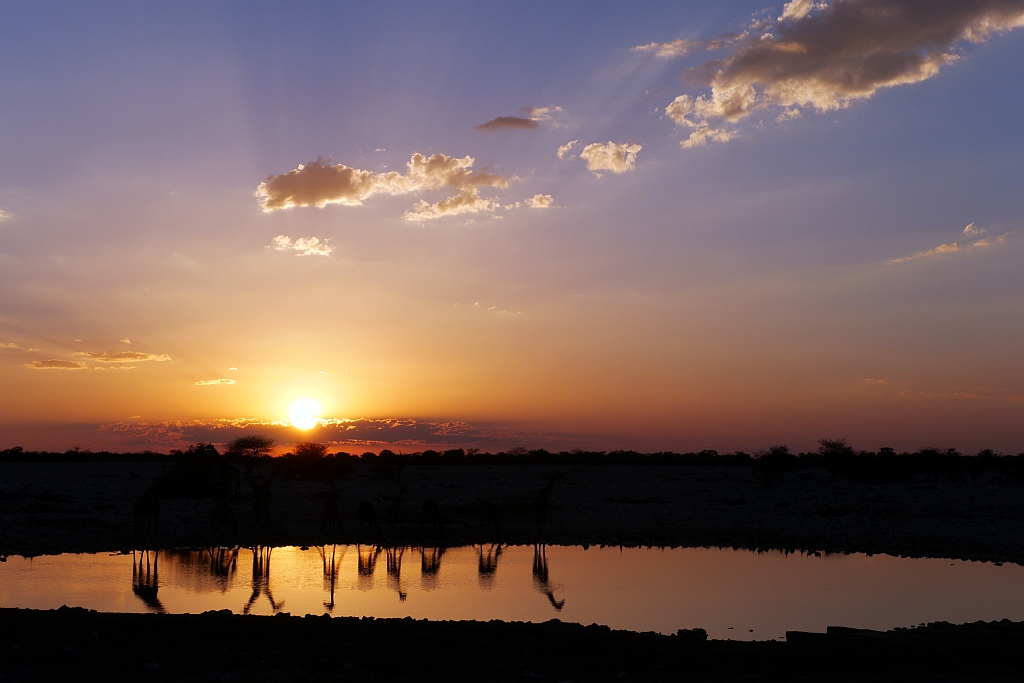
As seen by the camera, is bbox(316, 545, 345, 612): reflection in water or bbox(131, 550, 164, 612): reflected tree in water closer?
bbox(131, 550, 164, 612): reflected tree in water

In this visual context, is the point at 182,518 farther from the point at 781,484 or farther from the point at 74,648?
the point at 781,484

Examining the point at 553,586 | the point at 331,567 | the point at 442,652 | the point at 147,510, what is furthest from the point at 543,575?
the point at 147,510

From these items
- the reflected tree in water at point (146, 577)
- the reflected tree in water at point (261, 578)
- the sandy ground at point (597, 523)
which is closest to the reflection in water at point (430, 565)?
the sandy ground at point (597, 523)

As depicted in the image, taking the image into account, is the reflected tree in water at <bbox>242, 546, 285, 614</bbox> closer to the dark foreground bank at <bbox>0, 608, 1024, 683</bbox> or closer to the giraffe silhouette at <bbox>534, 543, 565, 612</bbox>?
the dark foreground bank at <bbox>0, 608, 1024, 683</bbox>

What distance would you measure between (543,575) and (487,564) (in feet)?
7.62

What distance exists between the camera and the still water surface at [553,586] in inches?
590

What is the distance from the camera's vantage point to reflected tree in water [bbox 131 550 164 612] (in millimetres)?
15705

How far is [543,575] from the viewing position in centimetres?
1959

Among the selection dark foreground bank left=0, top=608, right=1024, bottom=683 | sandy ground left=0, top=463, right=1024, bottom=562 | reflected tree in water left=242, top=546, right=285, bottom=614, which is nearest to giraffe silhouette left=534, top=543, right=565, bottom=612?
sandy ground left=0, top=463, right=1024, bottom=562

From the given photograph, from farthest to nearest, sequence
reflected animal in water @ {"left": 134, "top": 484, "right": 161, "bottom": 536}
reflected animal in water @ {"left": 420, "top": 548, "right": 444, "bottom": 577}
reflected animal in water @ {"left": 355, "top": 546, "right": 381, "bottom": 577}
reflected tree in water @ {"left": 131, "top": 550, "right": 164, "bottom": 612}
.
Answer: reflected animal in water @ {"left": 134, "top": 484, "right": 161, "bottom": 536} → reflected animal in water @ {"left": 420, "top": 548, "right": 444, "bottom": 577} → reflected animal in water @ {"left": 355, "top": 546, "right": 381, "bottom": 577} → reflected tree in water @ {"left": 131, "top": 550, "right": 164, "bottom": 612}

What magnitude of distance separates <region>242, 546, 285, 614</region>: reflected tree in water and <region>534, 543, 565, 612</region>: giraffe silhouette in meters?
5.14

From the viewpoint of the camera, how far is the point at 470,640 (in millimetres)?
11312

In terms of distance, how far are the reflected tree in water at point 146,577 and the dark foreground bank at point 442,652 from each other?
9.71ft

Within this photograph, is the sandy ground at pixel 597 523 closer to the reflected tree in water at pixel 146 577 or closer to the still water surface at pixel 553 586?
the still water surface at pixel 553 586
